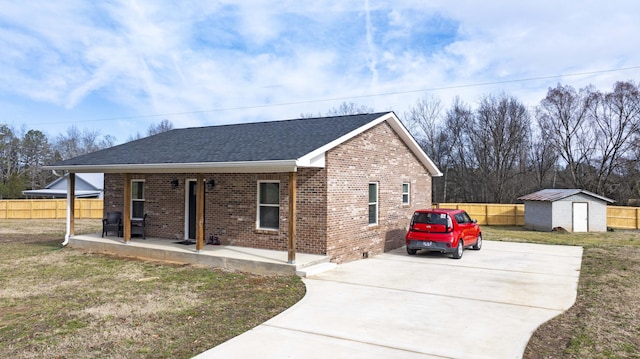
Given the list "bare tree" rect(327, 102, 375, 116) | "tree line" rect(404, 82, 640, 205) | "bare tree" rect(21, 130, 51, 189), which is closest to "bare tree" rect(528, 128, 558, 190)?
"tree line" rect(404, 82, 640, 205)

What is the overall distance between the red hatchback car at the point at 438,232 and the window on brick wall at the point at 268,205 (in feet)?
13.7

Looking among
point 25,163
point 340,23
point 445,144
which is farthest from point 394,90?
point 25,163

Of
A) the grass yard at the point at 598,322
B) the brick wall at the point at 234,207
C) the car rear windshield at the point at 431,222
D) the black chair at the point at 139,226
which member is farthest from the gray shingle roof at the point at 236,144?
the grass yard at the point at 598,322

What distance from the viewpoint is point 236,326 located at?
6.25m

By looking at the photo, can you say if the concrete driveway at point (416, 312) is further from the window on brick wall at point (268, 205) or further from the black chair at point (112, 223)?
the black chair at point (112, 223)

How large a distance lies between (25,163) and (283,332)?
64064mm

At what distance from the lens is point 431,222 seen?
12.7 meters

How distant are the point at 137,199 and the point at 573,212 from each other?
22.9 metres

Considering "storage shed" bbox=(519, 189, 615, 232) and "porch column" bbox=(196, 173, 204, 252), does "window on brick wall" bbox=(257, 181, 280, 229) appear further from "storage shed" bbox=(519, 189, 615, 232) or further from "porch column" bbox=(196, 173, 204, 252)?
"storage shed" bbox=(519, 189, 615, 232)

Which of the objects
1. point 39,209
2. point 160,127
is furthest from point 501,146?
point 160,127

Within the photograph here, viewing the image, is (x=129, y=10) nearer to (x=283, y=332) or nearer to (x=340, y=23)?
(x=340, y=23)

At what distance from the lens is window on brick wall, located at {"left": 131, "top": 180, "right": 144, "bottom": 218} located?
48.4 ft

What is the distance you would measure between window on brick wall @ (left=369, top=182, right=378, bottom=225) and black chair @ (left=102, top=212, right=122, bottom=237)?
8531 mm

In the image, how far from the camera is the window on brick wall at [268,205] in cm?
1200
